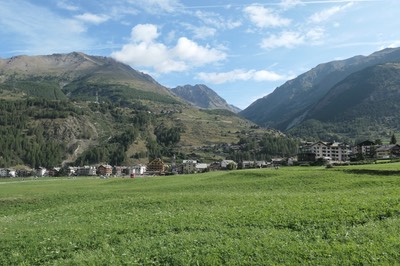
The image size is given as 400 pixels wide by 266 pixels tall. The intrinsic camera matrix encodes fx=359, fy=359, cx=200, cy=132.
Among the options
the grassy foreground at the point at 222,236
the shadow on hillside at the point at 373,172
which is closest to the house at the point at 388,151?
the shadow on hillside at the point at 373,172

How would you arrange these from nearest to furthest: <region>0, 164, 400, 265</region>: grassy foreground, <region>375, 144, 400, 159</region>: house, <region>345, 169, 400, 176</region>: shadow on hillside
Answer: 1. <region>0, 164, 400, 265</region>: grassy foreground
2. <region>345, 169, 400, 176</region>: shadow on hillside
3. <region>375, 144, 400, 159</region>: house

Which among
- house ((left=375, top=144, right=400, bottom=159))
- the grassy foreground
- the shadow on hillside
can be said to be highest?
house ((left=375, top=144, right=400, bottom=159))

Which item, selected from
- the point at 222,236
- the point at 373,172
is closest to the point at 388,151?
the point at 373,172

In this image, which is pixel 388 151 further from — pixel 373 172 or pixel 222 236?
pixel 222 236

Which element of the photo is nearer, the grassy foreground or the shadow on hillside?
the grassy foreground

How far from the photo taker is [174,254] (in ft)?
55.7

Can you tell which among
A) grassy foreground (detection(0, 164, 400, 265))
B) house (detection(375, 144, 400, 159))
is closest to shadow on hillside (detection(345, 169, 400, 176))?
grassy foreground (detection(0, 164, 400, 265))

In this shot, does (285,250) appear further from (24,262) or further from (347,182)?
(347,182)

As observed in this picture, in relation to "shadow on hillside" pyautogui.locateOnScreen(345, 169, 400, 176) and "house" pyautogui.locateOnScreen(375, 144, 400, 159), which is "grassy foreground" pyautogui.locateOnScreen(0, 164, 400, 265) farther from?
"house" pyautogui.locateOnScreen(375, 144, 400, 159)

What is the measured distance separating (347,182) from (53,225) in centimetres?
3316

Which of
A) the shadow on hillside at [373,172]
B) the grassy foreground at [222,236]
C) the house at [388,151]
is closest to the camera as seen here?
the grassy foreground at [222,236]

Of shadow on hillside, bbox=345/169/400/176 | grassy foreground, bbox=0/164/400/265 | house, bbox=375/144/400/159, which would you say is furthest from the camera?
house, bbox=375/144/400/159

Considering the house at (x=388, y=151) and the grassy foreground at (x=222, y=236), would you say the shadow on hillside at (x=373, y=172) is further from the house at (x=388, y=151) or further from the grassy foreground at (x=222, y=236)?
the house at (x=388, y=151)

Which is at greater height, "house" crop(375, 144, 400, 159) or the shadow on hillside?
"house" crop(375, 144, 400, 159)
